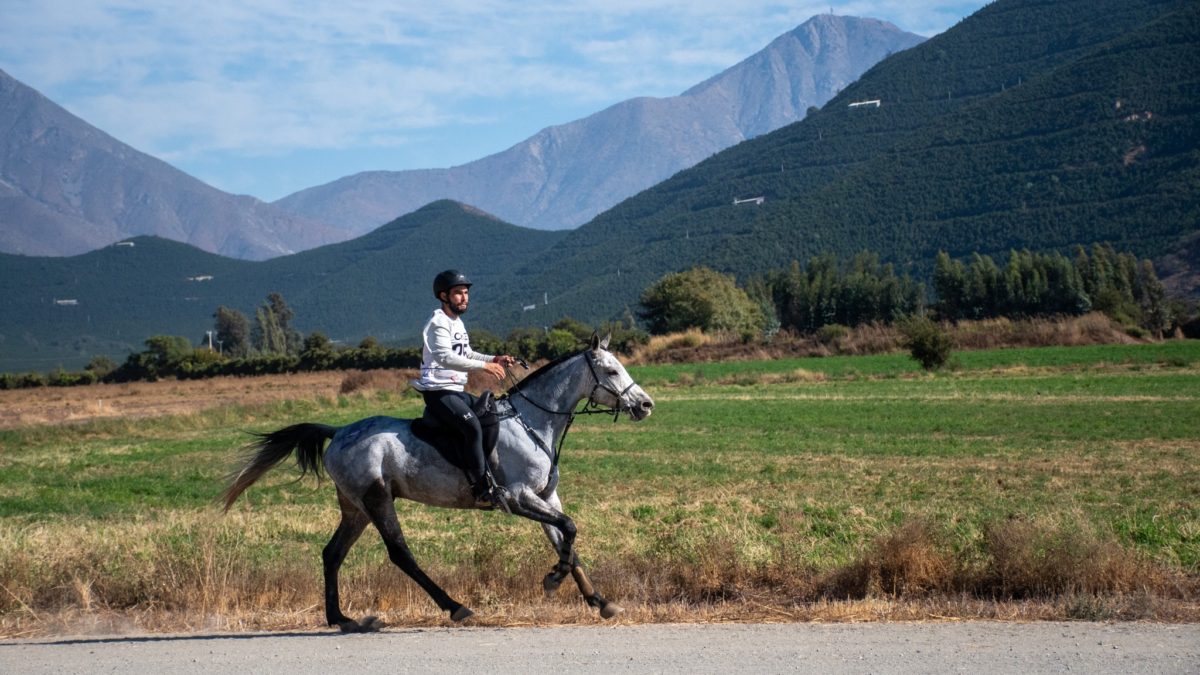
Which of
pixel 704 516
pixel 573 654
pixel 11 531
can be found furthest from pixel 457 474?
pixel 704 516

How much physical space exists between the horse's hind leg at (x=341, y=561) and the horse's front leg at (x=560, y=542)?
1328 millimetres

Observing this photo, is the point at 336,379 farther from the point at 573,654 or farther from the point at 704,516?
the point at 573,654

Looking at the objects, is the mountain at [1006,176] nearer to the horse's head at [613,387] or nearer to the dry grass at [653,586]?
the dry grass at [653,586]

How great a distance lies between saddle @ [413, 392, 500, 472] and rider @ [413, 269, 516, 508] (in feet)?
0.20

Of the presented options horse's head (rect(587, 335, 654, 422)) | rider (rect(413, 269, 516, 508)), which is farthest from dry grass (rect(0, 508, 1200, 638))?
horse's head (rect(587, 335, 654, 422))

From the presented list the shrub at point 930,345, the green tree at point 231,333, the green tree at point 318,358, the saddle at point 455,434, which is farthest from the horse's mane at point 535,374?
the green tree at point 231,333

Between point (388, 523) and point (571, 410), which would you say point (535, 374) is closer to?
point (571, 410)

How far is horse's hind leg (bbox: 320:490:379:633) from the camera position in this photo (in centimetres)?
872

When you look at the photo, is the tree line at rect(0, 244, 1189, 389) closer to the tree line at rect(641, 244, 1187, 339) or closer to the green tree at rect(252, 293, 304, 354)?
the tree line at rect(641, 244, 1187, 339)

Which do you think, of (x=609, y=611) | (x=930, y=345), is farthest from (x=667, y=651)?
(x=930, y=345)

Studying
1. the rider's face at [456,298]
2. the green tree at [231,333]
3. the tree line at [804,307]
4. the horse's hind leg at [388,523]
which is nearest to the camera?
the horse's hind leg at [388,523]

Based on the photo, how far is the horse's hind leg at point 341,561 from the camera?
872 cm

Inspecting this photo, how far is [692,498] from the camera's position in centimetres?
1809

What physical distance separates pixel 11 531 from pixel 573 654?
671 centimetres
